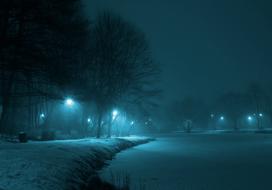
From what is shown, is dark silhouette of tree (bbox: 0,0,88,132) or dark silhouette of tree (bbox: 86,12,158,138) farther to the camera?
dark silhouette of tree (bbox: 86,12,158,138)

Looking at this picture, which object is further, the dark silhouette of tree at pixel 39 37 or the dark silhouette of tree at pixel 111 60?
the dark silhouette of tree at pixel 111 60

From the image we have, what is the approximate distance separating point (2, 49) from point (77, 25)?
143 inches

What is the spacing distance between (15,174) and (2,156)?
223 cm

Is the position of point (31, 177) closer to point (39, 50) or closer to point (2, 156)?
point (2, 156)

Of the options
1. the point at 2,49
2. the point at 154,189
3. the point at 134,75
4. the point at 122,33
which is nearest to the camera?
the point at 154,189

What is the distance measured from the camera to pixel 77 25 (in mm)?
13453

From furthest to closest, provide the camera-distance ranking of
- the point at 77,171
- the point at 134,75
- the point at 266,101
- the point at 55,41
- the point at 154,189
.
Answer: the point at 266,101, the point at 134,75, the point at 55,41, the point at 77,171, the point at 154,189

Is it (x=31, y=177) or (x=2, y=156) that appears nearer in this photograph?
(x=31, y=177)

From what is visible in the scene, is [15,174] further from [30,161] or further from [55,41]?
[55,41]

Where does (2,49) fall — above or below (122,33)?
below

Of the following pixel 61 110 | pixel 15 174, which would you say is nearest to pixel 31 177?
pixel 15 174

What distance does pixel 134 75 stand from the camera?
103 ft

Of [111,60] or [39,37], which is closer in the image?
[39,37]

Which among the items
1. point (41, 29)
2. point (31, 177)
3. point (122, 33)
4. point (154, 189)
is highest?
point (122, 33)
